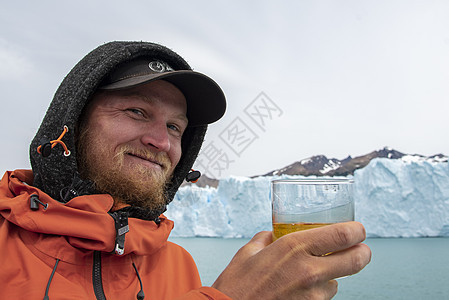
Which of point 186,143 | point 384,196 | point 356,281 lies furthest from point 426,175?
point 186,143

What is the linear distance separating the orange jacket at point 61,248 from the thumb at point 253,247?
21 centimetres

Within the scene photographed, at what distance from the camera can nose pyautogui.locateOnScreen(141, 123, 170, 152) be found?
3.86ft

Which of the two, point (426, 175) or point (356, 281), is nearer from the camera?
point (356, 281)

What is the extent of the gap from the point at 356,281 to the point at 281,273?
44.5 ft

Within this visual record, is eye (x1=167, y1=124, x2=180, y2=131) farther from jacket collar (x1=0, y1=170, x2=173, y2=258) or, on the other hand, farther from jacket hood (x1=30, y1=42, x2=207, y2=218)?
jacket collar (x1=0, y1=170, x2=173, y2=258)

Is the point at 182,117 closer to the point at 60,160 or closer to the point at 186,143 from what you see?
the point at 186,143

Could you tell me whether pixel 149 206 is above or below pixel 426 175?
above

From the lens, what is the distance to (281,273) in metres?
0.65

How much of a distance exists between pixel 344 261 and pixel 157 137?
762mm

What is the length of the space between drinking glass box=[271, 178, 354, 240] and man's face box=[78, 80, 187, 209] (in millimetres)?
557

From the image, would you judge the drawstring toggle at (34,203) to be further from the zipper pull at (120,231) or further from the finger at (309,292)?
the finger at (309,292)

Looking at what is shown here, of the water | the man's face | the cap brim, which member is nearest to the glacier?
the water

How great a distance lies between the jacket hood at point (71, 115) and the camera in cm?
106

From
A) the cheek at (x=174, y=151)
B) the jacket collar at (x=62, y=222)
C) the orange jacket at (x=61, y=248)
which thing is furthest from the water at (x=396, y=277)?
the jacket collar at (x=62, y=222)
